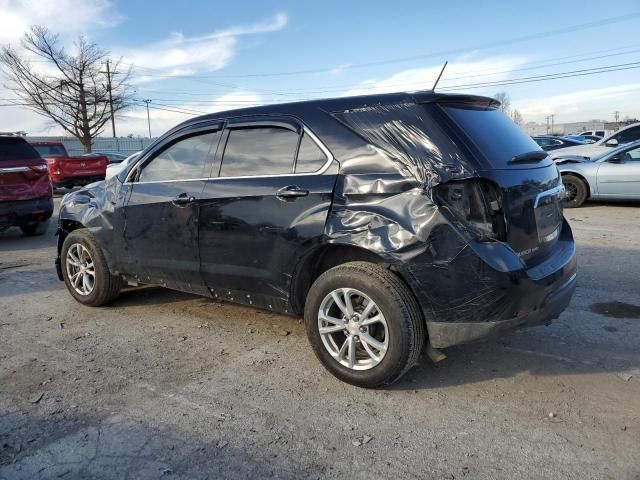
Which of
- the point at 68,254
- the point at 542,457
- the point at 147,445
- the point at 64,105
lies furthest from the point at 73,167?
the point at 64,105

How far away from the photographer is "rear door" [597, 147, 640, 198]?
10406 millimetres

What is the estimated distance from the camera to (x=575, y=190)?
1118 cm

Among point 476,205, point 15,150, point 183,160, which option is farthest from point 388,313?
point 15,150

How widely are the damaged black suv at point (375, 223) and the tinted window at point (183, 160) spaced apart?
0.06 feet

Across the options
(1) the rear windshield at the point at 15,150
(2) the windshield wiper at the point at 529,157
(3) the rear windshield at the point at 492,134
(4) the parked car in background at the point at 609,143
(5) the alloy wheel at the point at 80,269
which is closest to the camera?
(3) the rear windshield at the point at 492,134

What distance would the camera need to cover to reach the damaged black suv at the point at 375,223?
295 cm

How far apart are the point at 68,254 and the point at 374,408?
358 cm

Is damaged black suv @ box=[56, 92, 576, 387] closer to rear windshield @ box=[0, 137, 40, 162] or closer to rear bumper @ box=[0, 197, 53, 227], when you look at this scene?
rear bumper @ box=[0, 197, 53, 227]

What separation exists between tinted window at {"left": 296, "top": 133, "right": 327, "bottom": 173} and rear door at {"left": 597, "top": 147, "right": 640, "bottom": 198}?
9.33 metres

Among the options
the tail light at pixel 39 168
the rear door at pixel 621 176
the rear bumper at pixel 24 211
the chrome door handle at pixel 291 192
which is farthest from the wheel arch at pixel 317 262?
the rear door at pixel 621 176

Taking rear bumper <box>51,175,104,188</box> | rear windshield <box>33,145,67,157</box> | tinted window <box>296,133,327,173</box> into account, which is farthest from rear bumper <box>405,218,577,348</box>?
rear windshield <box>33,145,67,157</box>

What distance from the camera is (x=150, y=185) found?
442 centimetres

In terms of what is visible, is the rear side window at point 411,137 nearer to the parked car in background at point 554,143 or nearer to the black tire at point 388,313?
the black tire at point 388,313

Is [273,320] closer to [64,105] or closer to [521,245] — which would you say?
[521,245]
